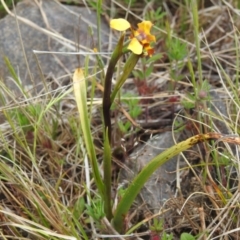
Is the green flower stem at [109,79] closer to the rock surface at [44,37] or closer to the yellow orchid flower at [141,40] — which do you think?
the yellow orchid flower at [141,40]

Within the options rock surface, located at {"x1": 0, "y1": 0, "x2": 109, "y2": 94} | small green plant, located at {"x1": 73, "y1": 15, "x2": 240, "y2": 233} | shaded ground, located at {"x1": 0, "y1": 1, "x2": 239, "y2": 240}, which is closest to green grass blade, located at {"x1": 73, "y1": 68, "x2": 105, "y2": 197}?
small green plant, located at {"x1": 73, "y1": 15, "x2": 240, "y2": 233}

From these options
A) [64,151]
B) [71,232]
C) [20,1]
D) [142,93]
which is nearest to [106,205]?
[71,232]

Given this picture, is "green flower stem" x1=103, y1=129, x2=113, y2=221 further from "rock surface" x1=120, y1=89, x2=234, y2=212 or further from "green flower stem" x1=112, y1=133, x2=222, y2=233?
"rock surface" x1=120, y1=89, x2=234, y2=212

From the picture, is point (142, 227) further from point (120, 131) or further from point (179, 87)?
point (179, 87)

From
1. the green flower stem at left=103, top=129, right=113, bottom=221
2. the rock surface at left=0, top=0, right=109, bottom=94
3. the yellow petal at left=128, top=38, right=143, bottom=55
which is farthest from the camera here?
the rock surface at left=0, top=0, right=109, bottom=94

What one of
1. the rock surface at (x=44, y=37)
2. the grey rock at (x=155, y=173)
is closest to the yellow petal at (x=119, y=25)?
the grey rock at (x=155, y=173)

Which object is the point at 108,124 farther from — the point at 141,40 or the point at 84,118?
the point at 141,40
